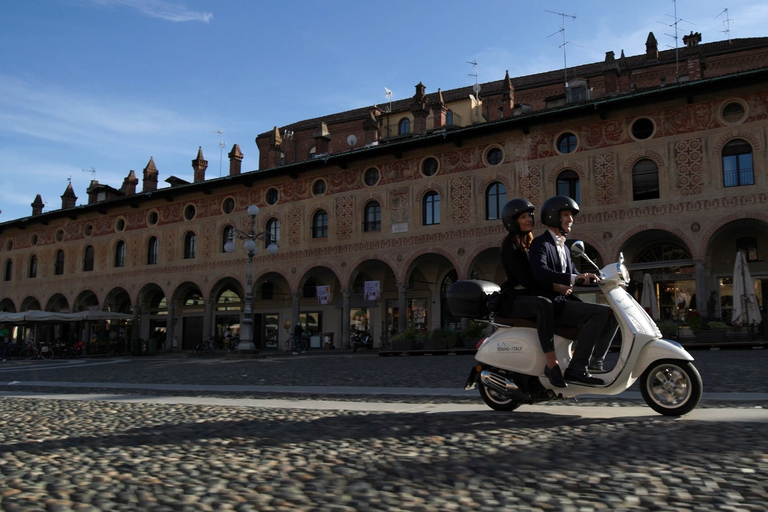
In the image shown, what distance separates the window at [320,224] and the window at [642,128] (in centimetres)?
1490

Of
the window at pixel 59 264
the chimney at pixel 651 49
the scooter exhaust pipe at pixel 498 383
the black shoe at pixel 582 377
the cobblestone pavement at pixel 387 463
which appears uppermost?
the chimney at pixel 651 49

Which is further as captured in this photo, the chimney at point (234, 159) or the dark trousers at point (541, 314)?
the chimney at point (234, 159)

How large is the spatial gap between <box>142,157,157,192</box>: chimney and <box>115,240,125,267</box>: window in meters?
5.51

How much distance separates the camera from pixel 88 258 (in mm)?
41531

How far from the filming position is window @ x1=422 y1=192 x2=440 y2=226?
2820 centimetres

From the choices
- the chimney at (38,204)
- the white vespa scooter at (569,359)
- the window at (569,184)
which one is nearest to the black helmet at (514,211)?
the white vespa scooter at (569,359)

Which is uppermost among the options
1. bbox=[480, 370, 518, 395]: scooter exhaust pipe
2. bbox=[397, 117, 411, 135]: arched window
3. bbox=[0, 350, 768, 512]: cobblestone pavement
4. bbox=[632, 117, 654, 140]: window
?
bbox=[397, 117, 411, 135]: arched window

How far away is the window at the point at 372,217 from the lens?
30062 millimetres

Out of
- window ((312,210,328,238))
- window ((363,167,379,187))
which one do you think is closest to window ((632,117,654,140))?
window ((363,167,379,187))

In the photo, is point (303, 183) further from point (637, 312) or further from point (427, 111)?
point (637, 312)

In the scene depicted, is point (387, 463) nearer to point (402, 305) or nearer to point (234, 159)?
point (402, 305)

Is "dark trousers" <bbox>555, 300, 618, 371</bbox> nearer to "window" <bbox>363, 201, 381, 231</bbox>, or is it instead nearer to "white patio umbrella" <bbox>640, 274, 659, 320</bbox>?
"white patio umbrella" <bbox>640, 274, 659, 320</bbox>

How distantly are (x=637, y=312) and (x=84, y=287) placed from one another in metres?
41.6

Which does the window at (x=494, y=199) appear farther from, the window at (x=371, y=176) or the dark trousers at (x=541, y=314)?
the dark trousers at (x=541, y=314)
